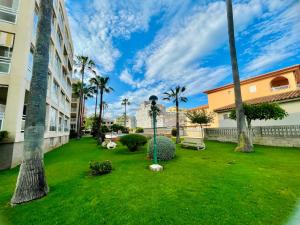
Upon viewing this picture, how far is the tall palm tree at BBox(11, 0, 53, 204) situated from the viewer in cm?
463

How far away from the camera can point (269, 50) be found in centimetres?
1823

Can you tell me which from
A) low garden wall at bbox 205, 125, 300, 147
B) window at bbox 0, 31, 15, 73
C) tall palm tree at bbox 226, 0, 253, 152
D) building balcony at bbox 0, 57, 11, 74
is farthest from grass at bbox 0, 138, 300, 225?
low garden wall at bbox 205, 125, 300, 147

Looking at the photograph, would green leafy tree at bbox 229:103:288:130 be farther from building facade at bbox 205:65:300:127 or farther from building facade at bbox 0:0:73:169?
building facade at bbox 0:0:73:169

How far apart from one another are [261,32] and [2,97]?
85.6 ft

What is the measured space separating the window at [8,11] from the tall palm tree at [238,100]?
17152mm

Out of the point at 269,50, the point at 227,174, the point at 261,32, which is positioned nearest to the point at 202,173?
the point at 227,174

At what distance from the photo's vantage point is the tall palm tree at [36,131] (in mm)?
4633

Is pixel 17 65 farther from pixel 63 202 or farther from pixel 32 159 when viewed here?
pixel 63 202

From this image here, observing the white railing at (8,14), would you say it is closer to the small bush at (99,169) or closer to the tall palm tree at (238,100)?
the small bush at (99,169)

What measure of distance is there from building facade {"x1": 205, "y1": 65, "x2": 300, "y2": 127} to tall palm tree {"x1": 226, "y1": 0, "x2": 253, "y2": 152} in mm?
8039

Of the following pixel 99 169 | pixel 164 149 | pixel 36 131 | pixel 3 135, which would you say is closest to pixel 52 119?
pixel 3 135

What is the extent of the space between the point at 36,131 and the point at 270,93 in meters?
29.3

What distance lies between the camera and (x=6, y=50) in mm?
10344

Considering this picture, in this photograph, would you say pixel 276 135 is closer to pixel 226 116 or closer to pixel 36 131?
pixel 226 116
